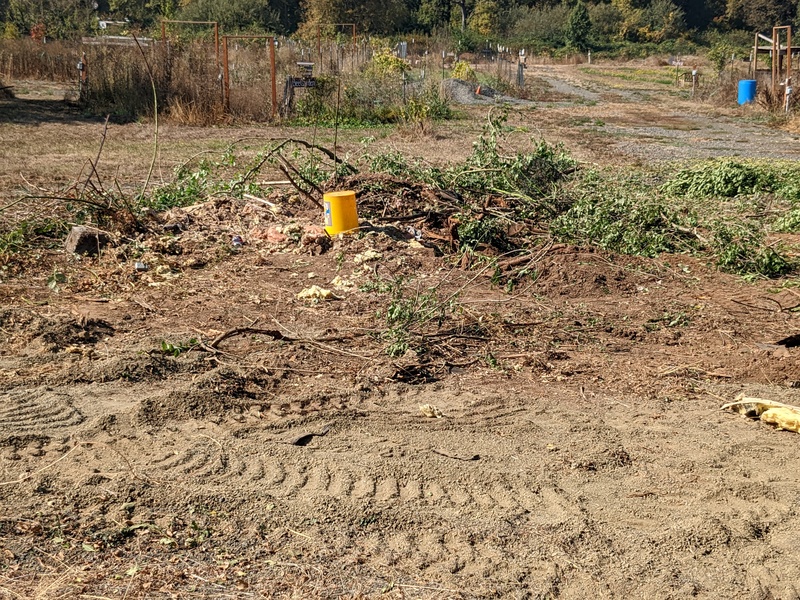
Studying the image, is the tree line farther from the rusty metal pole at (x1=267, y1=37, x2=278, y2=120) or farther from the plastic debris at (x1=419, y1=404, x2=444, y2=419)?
the plastic debris at (x1=419, y1=404, x2=444, y2=419)

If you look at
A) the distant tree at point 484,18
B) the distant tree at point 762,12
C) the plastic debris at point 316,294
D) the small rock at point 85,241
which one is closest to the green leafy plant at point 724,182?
the plastic debris at point 316,294

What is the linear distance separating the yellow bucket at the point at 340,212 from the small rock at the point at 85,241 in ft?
6.63

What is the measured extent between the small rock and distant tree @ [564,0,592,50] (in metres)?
58.9

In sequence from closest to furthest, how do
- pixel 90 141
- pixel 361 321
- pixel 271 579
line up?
pixel 271 579
pixel 361 321
pixel 90 141

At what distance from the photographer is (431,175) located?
9633 mm

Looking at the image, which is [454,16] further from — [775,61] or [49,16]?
[775,61]

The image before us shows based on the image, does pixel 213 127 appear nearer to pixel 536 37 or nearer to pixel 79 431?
pixel 79 431

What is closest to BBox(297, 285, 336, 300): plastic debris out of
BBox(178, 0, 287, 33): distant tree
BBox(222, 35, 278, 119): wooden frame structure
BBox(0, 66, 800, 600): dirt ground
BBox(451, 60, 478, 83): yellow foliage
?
BBox(0, 66, 800, 600): dirt ground

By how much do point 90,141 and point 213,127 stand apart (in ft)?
11.3

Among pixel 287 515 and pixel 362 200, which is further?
pixel 362 200

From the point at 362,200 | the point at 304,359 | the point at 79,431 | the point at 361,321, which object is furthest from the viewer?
the point at 362,200

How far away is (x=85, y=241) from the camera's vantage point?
806 cm

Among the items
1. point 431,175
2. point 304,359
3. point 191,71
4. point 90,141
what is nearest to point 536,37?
point 191,71

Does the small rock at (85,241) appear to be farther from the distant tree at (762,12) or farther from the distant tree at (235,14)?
the distant tree at (762,12)
